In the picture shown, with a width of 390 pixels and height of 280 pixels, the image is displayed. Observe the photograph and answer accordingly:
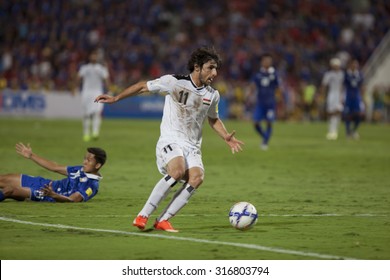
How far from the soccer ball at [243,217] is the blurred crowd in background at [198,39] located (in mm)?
35592

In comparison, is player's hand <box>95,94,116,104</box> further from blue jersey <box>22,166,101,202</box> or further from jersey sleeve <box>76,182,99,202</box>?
jersey sleeve <box>76,182,99,202</box>

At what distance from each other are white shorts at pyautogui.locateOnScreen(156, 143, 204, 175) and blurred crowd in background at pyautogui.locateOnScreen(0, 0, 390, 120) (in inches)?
1394

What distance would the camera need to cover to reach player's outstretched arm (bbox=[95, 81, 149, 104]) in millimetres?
10242

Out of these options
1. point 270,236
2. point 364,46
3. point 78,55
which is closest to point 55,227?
point 270,236

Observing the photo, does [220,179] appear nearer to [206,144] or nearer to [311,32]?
[206,144]

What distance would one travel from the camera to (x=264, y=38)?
1940 inches

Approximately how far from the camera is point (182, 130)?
1091 centimetres

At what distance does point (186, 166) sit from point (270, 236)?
50.8 inches

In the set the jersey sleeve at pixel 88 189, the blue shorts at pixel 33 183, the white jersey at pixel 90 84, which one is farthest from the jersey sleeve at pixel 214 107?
the white jersey at pixel 90 84

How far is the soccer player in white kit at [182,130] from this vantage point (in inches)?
415

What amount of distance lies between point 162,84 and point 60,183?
3269 millimetres

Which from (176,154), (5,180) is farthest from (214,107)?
(5,180)

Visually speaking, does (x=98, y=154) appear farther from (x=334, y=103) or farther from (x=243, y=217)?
(x=334, y=103)

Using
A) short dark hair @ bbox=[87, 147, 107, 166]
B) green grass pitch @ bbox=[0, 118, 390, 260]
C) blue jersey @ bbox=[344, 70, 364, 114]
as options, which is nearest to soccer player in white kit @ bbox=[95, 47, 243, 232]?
green grass pitch @ bbox=[0, 118, 390, 260]
